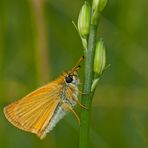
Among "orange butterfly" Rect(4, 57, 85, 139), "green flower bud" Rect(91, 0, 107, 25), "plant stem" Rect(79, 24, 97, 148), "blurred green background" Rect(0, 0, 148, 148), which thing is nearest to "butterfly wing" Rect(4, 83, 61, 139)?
"orange butterfly" Rect(4, 57, 85, 139)

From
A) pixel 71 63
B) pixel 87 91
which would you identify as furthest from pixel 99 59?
pixel 71 63

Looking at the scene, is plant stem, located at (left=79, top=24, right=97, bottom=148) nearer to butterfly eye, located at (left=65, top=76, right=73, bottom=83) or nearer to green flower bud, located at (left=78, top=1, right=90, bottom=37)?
green flower bud, located at (left=78, top=1, right=90, bottom=37)

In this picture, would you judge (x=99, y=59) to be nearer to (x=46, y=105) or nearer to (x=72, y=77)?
(x=72, y=77)

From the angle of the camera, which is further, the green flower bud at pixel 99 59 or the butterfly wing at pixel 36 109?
the butterfly wing at pixel 36 109

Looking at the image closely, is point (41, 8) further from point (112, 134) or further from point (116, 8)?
point (112, 134)

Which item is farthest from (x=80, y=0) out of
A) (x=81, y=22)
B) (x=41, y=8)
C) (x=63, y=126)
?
(x=81, y=22)

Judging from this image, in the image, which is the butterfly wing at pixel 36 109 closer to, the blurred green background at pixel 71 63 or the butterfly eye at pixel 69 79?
the butterfly eye at pixel 69 79

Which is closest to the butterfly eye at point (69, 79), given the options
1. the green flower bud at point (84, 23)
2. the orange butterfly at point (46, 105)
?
the orange butterfly at point (46, 105)
